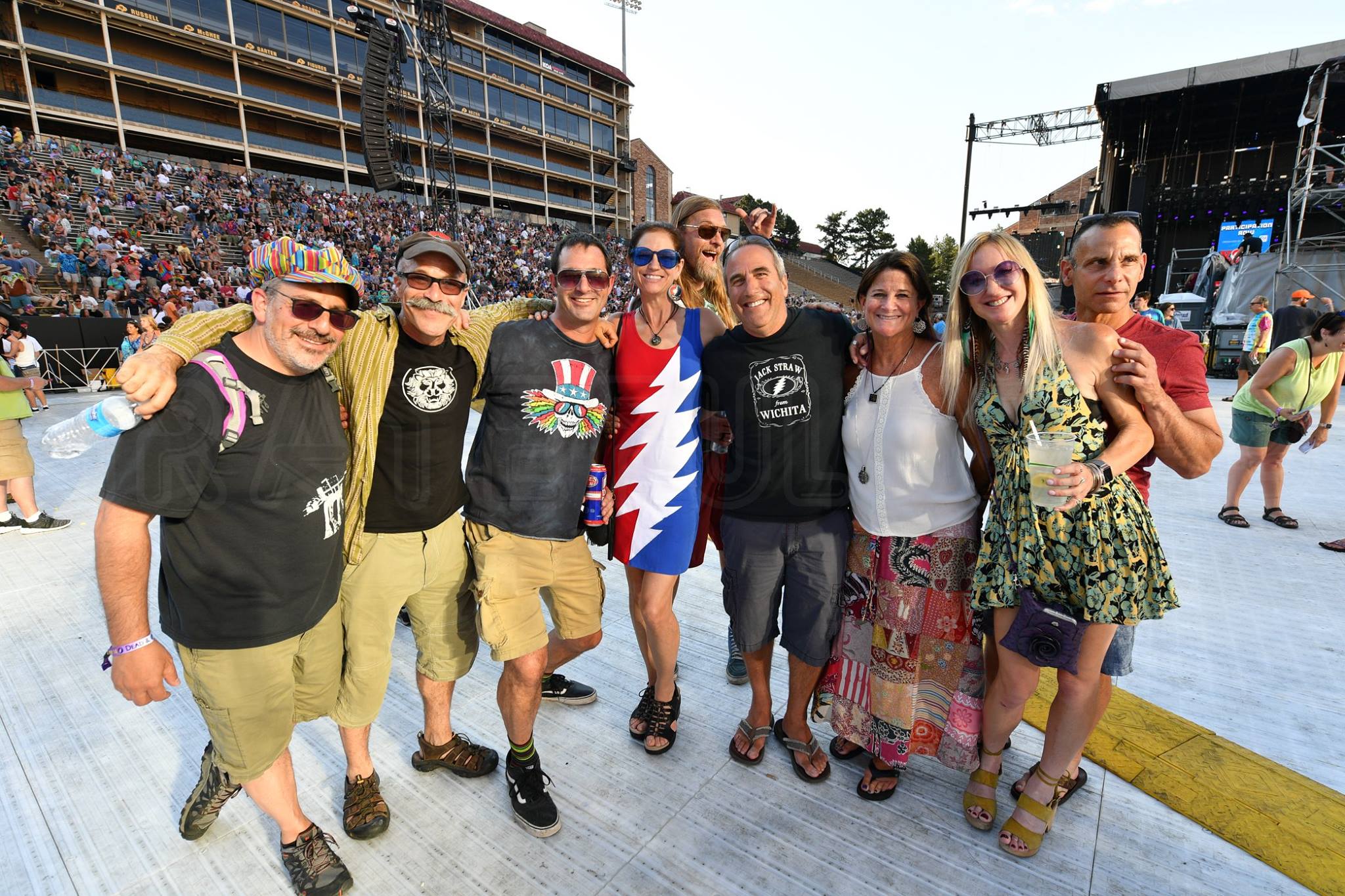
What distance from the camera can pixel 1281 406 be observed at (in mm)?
4684

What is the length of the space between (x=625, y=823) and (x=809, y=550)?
1.18 meters

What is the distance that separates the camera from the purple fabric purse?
1911mm

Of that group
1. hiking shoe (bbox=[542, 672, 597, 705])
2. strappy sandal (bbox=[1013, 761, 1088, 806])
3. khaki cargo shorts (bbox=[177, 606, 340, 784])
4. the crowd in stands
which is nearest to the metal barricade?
the crowd in stands

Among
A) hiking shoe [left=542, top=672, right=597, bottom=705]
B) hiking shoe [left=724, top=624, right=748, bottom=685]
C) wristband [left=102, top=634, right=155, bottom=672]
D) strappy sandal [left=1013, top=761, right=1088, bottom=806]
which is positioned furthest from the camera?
hiking shoe [left=724, top=624, right=748, bottom=685]

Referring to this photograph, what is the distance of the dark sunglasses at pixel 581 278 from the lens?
2.34 m

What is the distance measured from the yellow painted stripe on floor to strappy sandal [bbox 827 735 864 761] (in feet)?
2.69

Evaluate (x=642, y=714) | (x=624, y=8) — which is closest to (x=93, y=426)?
(x=642, y=714)

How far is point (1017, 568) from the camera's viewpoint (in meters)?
1.97

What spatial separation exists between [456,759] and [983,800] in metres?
1.97

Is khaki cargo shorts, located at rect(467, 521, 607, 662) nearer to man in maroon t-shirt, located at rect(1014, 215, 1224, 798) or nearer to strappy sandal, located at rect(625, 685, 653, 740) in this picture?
strappy sandal, located at rect(625, 685, 653, 740)

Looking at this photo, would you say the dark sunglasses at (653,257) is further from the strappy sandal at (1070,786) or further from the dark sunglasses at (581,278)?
the strappy sandal at (1070,786)

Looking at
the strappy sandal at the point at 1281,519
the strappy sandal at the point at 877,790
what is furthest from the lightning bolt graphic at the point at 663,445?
the strappy sandal at the point at 1281,519

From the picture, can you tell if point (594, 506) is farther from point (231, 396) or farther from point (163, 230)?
point (163, 230)

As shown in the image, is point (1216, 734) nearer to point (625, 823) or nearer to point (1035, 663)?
point (1035, 663)
